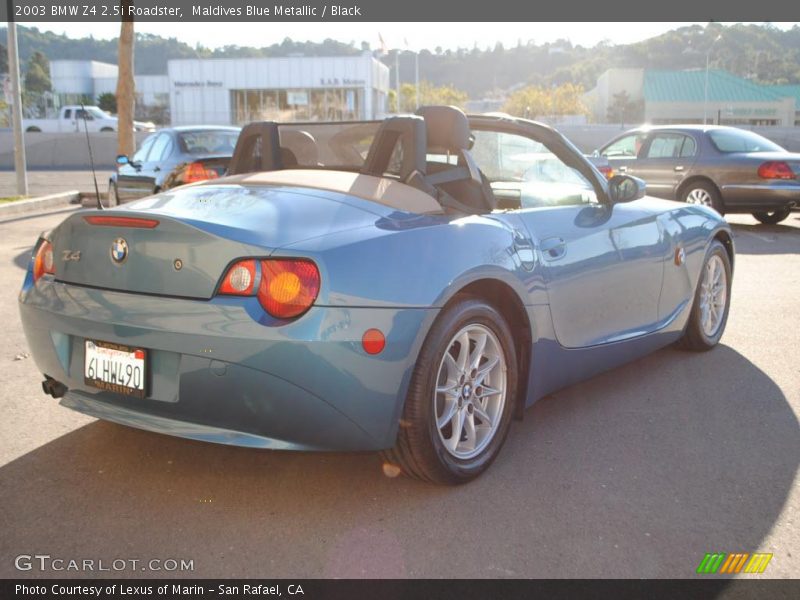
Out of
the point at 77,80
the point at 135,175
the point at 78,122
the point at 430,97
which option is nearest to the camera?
the point at 135,175

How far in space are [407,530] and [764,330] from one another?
4148 millimetres

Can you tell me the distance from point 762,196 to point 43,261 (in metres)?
11.3

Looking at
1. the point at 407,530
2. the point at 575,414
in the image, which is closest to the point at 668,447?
the point at 575,414

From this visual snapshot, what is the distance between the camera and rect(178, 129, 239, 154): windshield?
10641 mm

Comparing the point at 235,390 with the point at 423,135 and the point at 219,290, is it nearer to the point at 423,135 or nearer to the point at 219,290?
the point at 219,290

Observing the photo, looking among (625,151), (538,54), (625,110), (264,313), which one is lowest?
(264,313)

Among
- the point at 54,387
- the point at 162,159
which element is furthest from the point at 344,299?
the point at 162,159

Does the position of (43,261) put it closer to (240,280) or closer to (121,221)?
(121,221)

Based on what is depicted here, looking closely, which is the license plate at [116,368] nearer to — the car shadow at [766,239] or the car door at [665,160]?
the car shadow at [766,239]

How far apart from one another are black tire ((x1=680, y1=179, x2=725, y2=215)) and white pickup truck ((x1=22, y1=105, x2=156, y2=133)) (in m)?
35.5

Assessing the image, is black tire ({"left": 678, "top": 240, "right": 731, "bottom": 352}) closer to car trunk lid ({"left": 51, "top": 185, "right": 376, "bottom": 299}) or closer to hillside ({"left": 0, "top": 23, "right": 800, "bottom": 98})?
car trunk lid ({"left": 51, "top": 185, "right": 376, "bottom": 299})

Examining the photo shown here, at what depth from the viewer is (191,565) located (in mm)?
2699

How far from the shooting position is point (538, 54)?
171 meters

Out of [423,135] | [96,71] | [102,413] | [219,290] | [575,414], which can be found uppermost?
[96,71]
